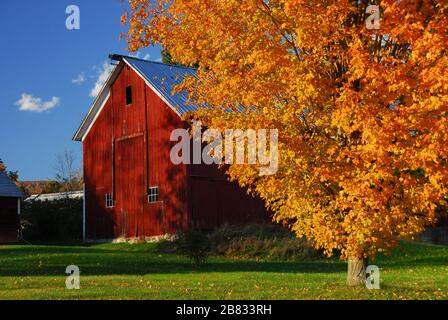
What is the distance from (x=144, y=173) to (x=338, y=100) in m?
24.3

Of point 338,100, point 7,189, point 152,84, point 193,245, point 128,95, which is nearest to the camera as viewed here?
point 338,100

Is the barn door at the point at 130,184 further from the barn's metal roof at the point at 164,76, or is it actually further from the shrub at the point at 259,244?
the shrub at the point at 259,244

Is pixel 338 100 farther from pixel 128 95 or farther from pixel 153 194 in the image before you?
pixel 128 95

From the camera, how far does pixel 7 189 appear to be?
41312 millimetres

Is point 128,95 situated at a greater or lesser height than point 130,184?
greater

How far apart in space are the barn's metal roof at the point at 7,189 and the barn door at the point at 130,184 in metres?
7.83

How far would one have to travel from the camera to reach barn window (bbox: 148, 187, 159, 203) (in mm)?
35466

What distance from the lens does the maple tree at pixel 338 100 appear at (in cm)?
1238

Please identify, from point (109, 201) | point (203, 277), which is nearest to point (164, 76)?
point (109, 201)

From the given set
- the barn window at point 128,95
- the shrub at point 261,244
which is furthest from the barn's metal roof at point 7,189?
the shrub at point 261,244

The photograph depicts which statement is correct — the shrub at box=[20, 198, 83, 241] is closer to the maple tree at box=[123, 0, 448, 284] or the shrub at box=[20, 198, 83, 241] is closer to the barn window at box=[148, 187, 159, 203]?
the barn window at box=[148, 187, 159, 203]

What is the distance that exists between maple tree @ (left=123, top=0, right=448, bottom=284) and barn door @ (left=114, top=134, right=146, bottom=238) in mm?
21114

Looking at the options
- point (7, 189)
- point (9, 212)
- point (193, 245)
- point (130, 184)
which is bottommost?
point (193, 245)

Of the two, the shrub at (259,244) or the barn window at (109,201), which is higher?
the barn window at (109,201)
